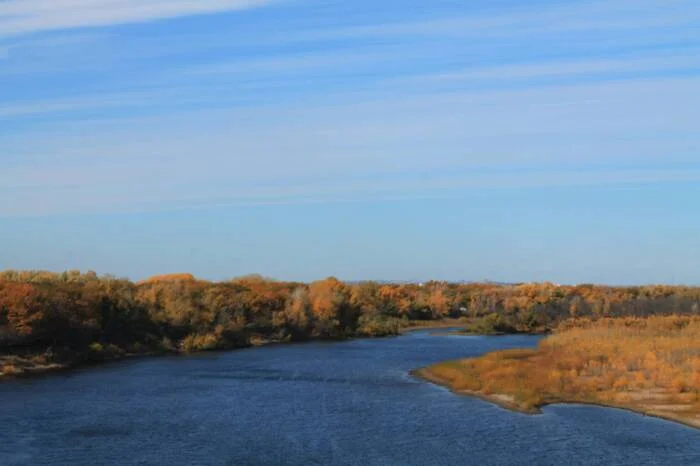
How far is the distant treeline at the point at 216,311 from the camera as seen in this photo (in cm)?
5828

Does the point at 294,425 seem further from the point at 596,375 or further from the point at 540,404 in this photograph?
the point at 596,375

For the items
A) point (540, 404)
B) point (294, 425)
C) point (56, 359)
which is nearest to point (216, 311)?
point (56, 359)

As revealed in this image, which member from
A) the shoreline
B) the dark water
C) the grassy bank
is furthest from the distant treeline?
the shoreline

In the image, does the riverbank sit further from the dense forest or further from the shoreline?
the shoreline

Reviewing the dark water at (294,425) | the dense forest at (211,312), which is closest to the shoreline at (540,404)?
the dark water at (294,425)

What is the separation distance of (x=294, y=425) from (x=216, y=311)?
43.1 meters

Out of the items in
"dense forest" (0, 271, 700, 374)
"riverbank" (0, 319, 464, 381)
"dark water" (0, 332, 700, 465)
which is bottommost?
"dark water" (0, 332, 700, 465)

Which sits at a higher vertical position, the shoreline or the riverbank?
the riverbank

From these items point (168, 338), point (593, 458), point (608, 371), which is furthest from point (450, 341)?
point (593, 458)

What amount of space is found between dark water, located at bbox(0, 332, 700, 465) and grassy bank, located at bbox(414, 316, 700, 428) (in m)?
1.51

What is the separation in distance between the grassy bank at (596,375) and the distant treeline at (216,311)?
24.2 meters

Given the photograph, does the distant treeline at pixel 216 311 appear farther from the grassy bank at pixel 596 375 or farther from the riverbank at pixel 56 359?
the grassy bank at pixel 596 375

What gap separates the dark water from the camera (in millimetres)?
29562

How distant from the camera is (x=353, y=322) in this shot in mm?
96688
